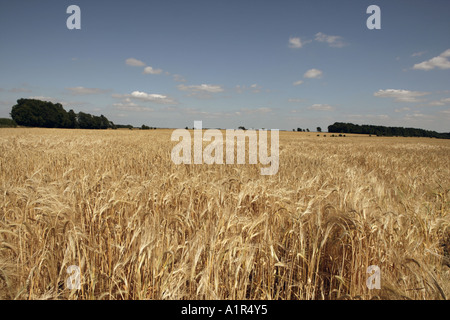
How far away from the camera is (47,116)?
76.2 metres

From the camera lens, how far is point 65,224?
87.4 inches

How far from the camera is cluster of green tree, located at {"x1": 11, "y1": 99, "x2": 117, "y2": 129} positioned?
74312 millimetres

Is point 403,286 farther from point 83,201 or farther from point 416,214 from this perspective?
point 83,201
